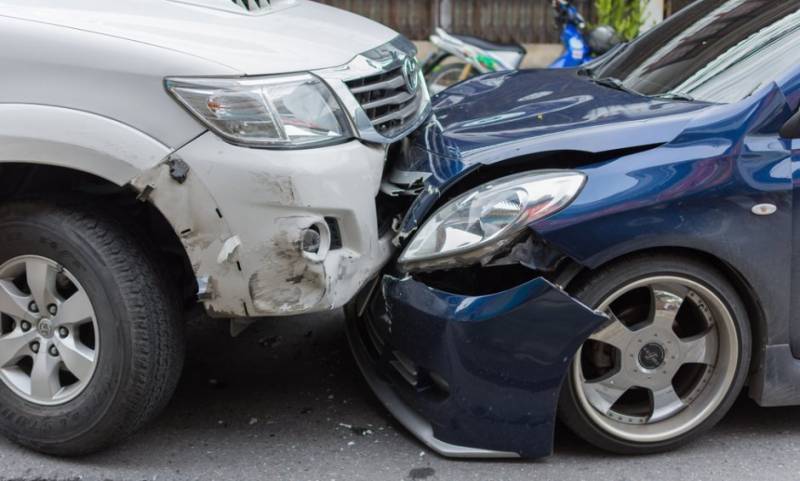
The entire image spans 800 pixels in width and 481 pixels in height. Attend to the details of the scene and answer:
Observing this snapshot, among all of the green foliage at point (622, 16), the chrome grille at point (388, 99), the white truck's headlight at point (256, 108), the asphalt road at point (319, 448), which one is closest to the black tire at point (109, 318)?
the asphalt road at point (319, 448)

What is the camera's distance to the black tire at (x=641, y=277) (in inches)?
122

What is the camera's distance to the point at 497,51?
7.79 m

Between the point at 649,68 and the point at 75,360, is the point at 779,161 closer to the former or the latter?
the point at 649,68

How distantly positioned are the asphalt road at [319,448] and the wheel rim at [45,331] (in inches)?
11.2

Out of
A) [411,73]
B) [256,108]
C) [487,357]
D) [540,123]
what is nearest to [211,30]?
[256,108]

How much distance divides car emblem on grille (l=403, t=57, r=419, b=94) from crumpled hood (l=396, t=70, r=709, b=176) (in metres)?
0.17

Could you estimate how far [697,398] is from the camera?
130 inches

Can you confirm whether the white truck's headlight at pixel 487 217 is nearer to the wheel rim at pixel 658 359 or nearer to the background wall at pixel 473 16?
the wheel rim at pixel 658 359

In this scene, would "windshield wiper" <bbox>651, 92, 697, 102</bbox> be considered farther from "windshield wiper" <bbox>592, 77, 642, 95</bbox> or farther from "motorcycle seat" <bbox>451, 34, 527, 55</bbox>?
"motorcycle seat" <bbox>451, 34, 527, 55</bbox>

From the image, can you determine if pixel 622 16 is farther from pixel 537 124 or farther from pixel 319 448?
pixel 319 448

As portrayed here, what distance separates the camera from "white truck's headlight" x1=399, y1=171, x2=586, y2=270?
10.0 ft

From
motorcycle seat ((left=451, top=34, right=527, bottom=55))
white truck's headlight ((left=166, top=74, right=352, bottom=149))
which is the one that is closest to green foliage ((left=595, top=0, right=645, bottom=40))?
motorcycle seat ((left=451, top=34, right=527, bottom=55))

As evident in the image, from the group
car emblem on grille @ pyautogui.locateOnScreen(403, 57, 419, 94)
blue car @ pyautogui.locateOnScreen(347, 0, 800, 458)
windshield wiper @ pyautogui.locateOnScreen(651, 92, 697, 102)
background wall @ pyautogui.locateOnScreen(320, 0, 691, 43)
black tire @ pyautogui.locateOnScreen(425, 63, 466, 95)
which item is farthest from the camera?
background wall @ pyautogui.locateOnScreen(320, 0, 691, 43)

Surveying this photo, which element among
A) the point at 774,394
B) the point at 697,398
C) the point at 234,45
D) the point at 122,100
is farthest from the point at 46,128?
the point at 774,394
